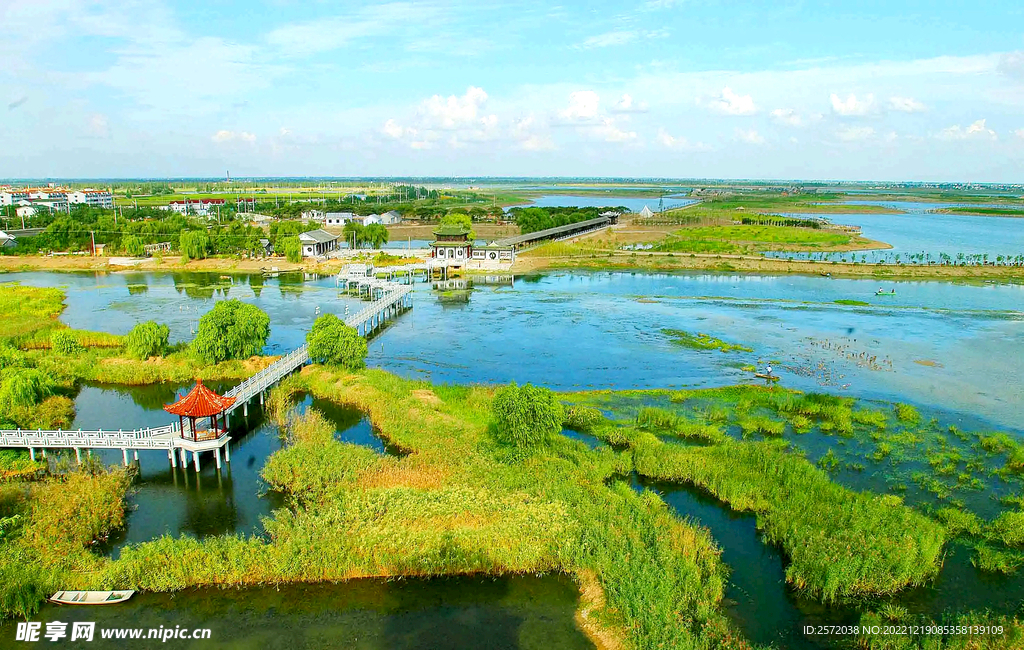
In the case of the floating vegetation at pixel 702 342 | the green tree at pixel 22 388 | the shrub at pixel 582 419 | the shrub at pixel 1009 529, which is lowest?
the shrub at pixel 1009 529

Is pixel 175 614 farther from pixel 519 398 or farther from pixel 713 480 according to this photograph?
pixel 713 480

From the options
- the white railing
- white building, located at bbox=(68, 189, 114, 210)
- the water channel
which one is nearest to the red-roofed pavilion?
the white railing

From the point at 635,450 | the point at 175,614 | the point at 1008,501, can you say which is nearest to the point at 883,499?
the point at 1008,501

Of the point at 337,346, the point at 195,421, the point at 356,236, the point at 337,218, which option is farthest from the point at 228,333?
the point at 337,218

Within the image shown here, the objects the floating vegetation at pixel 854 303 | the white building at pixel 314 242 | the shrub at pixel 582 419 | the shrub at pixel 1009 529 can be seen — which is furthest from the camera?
the white building at pixel 314 242

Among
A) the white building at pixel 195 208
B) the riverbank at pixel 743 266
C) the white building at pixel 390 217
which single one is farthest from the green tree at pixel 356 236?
the white building at pixel 195 208

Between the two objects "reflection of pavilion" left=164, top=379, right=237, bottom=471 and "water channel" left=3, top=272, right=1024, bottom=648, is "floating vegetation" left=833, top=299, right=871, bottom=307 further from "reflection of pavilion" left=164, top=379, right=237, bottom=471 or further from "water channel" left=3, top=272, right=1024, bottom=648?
"reflection of pavilion" left=164, top=379, right=237, bottom=471

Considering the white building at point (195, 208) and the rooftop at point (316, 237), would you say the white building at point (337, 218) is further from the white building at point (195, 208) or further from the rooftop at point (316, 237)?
the rooftop at point (316, 237)
